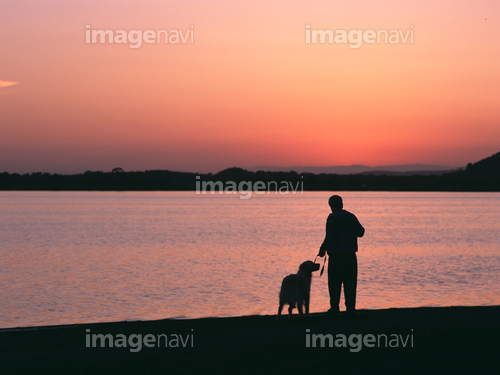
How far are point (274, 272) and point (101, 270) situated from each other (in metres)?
8.15

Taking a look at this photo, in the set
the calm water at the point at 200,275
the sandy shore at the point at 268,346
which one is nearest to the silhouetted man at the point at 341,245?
the sandy shore at the point at 268,346

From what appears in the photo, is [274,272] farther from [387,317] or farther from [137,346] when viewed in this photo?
[137,346]

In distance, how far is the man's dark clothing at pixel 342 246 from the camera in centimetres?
1096

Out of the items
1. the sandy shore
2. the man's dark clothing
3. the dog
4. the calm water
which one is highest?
the man's dark clothing

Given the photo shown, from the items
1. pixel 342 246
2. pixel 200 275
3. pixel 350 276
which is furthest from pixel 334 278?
pixel 200 275

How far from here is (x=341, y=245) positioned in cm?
1100

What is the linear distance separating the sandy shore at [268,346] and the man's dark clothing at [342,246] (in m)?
0.74

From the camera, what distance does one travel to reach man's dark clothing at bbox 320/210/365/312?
10961 mm

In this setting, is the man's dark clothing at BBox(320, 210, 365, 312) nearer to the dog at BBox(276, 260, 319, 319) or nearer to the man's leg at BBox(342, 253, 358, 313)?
the man's leg at BBox(342, 253, 358, 313)

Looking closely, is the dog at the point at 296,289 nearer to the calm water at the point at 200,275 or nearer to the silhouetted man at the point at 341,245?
the silhouetted man at the point at 341,245

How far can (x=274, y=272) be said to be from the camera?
93.9ft

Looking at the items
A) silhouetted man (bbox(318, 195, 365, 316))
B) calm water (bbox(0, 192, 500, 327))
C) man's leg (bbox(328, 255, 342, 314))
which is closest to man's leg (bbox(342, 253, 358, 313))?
silhouetted man (bbox(318, 195, 365, 316))

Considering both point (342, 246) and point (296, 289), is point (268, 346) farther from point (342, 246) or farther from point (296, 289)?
point (342, 246)

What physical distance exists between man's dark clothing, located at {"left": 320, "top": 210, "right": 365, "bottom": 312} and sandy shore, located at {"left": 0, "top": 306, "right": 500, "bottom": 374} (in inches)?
29.0
